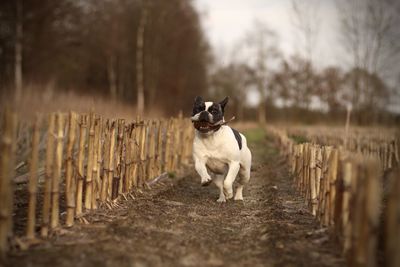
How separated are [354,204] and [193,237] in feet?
6.73

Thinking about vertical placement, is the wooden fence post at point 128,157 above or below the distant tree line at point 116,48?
below

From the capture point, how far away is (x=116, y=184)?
24.6 feet

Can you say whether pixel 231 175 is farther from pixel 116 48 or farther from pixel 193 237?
pixel 116 48

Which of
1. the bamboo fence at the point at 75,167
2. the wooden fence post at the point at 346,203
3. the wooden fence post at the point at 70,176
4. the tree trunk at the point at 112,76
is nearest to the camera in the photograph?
the bamboo fence at the point at 75,167

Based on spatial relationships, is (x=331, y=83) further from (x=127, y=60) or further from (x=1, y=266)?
(x=1, y=266)

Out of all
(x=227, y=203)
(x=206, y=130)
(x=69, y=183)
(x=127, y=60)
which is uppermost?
(x=127, y=60)

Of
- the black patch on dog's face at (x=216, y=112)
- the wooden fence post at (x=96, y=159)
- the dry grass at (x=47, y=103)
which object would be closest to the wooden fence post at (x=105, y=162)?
the wooden fence post at (x=96, y=159)

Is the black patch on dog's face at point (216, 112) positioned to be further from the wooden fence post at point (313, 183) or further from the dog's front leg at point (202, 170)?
the wooden fence post at point (313, 183)

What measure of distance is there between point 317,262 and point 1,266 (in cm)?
304

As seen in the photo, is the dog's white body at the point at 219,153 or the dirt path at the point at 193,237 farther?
the dog's white body at the point at 219,153

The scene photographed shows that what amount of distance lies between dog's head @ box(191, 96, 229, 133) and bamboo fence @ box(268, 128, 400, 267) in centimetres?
161

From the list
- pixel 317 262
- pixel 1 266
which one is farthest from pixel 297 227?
pixel 1 266

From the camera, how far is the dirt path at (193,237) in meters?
4.82

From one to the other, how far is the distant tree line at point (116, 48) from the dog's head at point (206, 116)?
61.1ft
